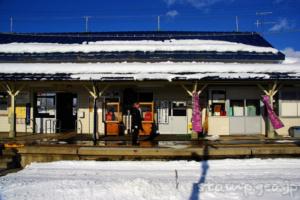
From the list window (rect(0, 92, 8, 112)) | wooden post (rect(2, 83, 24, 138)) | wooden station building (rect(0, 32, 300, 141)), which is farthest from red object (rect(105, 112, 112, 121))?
window (rect(0, 92, 8, 112))

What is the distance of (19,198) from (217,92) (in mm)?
12198

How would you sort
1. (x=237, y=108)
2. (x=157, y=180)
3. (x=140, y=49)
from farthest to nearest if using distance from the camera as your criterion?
(x=140, y=49)
(x=237, y=108)
(x=157, y=180)

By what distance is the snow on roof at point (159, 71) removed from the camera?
1534cm

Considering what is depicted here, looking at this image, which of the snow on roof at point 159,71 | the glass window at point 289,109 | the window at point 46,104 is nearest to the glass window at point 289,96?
the glass window at point 289,109

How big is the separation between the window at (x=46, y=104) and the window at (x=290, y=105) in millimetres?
12765

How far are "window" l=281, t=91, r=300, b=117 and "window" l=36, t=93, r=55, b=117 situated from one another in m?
12.8

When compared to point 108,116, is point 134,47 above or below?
above

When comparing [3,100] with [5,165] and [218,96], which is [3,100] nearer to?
[5,165]

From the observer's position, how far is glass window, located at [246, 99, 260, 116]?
17312 millimetres

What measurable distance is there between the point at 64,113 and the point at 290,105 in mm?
13230

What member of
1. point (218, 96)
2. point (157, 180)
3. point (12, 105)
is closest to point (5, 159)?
point (12, 105)

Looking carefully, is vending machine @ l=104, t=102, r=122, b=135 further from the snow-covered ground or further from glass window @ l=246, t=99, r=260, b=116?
glass window @ l=246, t=99, r=260, b=116

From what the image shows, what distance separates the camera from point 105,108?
1781cm

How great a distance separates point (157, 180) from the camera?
8.94 meters
